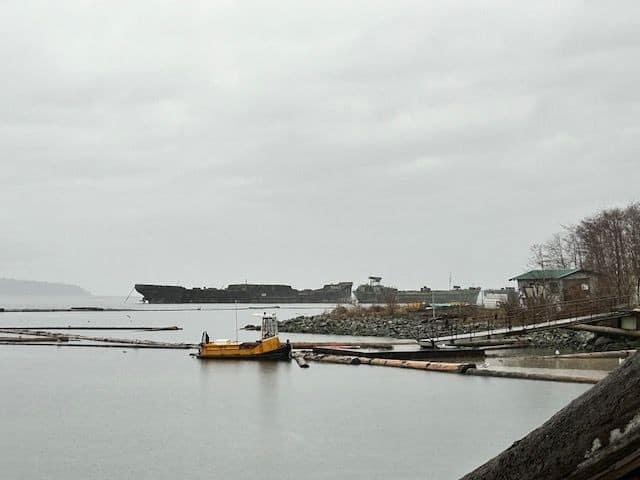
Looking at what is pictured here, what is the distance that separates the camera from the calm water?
57.2ft

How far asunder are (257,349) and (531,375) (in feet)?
51.4

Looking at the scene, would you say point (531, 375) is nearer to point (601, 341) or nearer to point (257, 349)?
point (601, 341)

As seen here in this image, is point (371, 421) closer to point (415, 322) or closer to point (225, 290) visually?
point (415, 322)

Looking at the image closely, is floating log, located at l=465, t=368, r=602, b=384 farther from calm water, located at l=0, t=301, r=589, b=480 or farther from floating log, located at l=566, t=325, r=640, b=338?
floating log, located at l=566, t=325, r=640, b=338

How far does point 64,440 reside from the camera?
67.7ft

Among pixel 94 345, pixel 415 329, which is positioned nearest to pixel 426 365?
pixel 415 329

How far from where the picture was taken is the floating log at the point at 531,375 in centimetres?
2755

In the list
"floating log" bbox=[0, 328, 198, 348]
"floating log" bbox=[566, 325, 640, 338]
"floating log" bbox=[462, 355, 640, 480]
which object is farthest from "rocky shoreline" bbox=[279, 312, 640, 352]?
"floating log" bbox=[462, 355, 640, 480]

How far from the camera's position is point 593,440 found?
204 cm

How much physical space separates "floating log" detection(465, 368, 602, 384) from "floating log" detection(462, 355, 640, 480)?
26.2 metres

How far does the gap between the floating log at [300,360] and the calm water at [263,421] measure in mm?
450

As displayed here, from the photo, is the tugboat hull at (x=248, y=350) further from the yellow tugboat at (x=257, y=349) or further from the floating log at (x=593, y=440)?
the floating log at (x=593, y=440)

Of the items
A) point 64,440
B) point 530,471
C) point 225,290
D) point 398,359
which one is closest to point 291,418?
point 64,440

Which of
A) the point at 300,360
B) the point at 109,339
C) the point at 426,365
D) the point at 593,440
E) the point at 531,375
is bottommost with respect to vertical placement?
the point at 531,375
